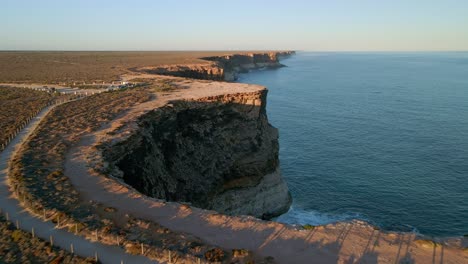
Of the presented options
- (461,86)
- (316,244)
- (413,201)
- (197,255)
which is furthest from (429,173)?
(461,86)

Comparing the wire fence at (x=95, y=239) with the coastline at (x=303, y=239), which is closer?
the wire fence at (x=95, y=239)

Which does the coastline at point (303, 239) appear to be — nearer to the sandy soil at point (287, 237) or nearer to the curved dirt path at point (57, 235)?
the sandy soil at point (287, 237)

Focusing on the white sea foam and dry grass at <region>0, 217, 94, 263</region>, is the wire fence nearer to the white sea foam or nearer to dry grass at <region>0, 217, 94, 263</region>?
dry grass at <region>0, 217, 94, 263</region>

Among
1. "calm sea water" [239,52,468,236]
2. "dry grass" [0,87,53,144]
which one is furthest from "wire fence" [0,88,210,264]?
"calm sea water" [239,52,468,236]

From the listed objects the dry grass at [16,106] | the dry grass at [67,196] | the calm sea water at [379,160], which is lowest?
the calm sea water at [379,160]

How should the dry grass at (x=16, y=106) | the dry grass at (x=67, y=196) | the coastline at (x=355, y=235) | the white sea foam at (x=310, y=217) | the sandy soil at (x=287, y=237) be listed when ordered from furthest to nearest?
the white sea foam at (x=310, y=217) → the dry grass at (x=16, y=106) → the dry grass at (x=67, y=196) → the coastline at (x=355, y=235) → the sandy soil at (x=287, y=237)

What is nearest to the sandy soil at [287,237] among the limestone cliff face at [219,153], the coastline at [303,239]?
the coastline at [303,239]

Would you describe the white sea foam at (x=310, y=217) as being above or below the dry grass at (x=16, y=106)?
below
